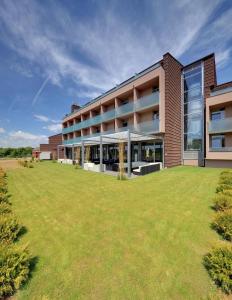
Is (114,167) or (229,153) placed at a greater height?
(229,153)

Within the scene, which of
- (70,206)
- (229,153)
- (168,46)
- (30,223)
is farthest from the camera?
(168,46)

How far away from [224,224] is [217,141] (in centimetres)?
1575

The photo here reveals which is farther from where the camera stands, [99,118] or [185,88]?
[99,118]

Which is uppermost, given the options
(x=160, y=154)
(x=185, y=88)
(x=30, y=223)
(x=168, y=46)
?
(x=168, y=46)

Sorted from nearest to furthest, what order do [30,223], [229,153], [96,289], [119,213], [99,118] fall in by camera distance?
[96,289] < [30,223] < [119,213] < [229,153] < [99,118]

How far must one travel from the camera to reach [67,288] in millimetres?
2879

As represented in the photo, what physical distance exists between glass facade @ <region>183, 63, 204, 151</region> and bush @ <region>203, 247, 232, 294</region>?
57.0 feet

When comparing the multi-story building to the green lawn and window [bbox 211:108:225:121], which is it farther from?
the green lawn

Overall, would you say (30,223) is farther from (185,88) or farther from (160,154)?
(185,88)

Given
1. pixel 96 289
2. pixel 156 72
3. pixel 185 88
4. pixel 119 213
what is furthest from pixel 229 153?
pixel 96 289

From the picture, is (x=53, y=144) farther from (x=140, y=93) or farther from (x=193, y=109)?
(x=193, y=109)

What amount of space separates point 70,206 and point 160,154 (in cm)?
1348

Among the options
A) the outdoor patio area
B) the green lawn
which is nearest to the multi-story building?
the outdoor patio area

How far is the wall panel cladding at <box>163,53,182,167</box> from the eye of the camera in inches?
682
